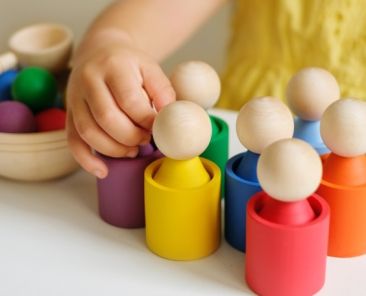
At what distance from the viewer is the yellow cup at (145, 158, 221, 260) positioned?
462 mm

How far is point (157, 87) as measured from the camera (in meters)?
0.53

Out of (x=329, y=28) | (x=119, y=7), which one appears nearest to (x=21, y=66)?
(x=119, y=7)

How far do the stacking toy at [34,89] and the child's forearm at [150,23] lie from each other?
4 centimetres

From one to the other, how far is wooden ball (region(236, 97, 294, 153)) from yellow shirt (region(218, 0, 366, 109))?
15.0 inches

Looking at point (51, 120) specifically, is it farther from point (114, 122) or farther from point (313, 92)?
point (313, 92)

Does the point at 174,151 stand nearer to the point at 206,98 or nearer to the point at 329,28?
the point at 206,98

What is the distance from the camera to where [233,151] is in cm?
63

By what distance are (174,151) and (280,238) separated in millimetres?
95

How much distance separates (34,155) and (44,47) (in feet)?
0.83

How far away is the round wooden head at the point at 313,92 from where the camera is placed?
20.2 inches

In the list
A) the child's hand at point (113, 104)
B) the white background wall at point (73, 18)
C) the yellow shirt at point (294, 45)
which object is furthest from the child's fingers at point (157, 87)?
the white background wall at point (73, 18)

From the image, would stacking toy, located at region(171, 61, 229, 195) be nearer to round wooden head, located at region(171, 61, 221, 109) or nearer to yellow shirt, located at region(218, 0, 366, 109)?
round wooden head, located at region(171, 61, 221, 109)

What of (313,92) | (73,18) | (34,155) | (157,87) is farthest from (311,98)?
(73,18)

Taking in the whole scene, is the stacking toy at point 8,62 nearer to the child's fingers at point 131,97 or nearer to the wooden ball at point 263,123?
the child's fingers at point 131,97
